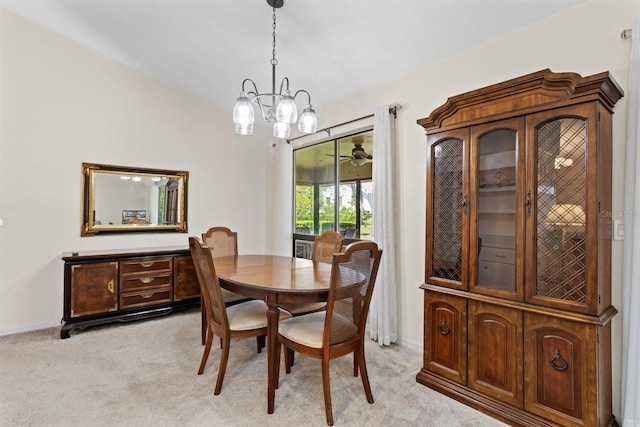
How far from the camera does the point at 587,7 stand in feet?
6.50

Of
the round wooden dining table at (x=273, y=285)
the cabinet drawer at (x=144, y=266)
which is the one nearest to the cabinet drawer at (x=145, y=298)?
the cabinet drawer at (x=144, y=266)

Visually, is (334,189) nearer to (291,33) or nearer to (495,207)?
(291,33)

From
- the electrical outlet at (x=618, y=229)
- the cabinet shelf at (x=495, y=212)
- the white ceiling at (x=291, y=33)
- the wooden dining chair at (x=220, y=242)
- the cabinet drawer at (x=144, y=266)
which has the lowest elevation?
the cabinet drawer at (x=144, y=266)

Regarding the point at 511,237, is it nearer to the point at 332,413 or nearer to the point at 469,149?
the point at 469,149

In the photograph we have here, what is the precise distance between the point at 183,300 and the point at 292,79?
285 cm

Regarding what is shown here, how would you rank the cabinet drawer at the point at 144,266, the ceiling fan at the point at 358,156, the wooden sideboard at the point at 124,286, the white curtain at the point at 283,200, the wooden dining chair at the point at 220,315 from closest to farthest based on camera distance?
1. the wooden dining chair at the point at 220,315
2. the wooden sideboard at the point at 124,286
3. the cabinet drawer at the point at 144,266
4. the ceiling fan at the point at 358,156
5. the white curtain at the point at 283,200

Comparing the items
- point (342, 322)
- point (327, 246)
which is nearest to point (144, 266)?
point (327, 246)

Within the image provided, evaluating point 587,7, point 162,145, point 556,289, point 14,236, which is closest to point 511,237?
point 556,289

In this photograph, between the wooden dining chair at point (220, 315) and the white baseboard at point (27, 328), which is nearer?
the wooden dining chair at point (220, 315)

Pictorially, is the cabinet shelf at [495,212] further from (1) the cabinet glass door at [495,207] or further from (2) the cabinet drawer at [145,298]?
(2) the cabinet drawer at [145,298]

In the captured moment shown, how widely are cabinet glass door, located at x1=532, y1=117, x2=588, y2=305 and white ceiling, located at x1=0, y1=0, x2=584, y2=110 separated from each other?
966 millimetres

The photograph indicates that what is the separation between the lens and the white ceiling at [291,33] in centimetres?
227

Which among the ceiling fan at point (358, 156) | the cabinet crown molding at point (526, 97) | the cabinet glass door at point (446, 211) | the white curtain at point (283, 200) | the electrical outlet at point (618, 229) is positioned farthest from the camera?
the white curtain at point (283, 200)

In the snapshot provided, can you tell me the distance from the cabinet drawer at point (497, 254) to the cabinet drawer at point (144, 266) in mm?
3255
